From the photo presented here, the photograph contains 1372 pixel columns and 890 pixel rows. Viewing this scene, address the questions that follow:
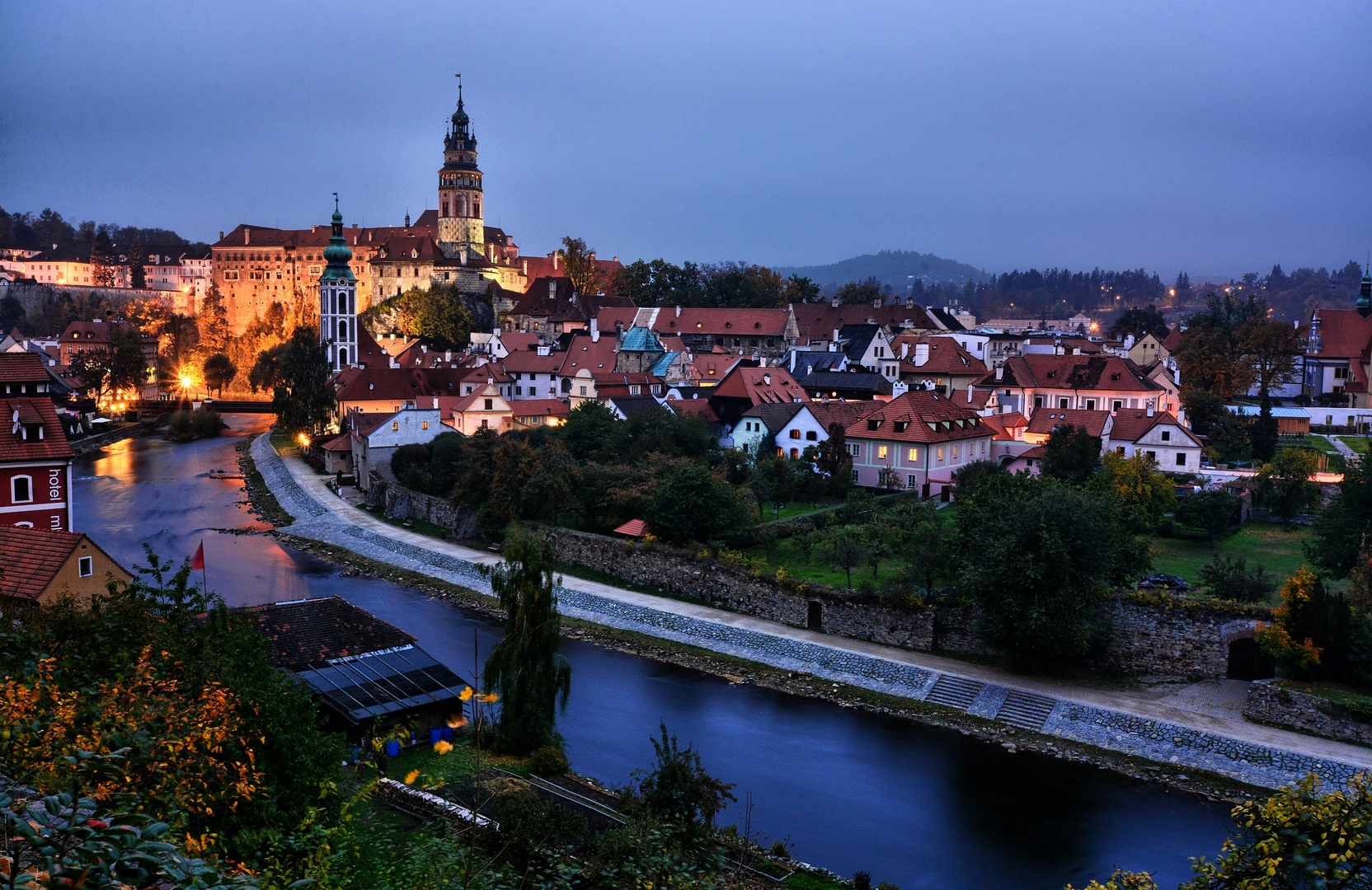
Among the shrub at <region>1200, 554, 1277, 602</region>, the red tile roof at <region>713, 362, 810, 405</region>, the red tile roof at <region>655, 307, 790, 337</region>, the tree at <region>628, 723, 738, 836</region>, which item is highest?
the red tile roof at <region>655, 307, 790, 337</region>

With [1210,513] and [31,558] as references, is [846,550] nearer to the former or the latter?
[1210,513]

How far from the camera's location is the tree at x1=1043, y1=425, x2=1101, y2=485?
31.0m

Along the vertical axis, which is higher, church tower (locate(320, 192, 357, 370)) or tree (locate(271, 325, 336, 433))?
church tower (locate(320, 192, 357, 370))

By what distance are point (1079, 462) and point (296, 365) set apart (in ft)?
124

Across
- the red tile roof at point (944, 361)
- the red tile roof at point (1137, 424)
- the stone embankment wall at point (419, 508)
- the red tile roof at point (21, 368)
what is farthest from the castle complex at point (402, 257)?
the red tile roof at point (21, 368)

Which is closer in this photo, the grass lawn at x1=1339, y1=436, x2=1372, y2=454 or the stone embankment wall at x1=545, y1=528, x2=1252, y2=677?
the stone embankment wall at x1=545, y1=528, x2=1252, y2=677

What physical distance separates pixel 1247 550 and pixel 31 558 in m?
27.2

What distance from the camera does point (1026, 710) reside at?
1875 centimetres

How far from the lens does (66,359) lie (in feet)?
244

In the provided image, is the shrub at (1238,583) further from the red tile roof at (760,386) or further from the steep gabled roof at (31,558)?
the red tile roof at (760,386)

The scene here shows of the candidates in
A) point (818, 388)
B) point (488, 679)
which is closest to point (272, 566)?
point (488, 679)

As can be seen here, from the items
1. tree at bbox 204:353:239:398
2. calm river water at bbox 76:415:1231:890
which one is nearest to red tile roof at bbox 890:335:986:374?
calm river water at bbox 76:415:1231:890

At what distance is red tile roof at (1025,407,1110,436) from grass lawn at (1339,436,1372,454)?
10.4 meters

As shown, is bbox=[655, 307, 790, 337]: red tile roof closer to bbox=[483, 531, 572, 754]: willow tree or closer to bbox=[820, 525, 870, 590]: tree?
bbox=[820, 525, 870, 590]: tree
